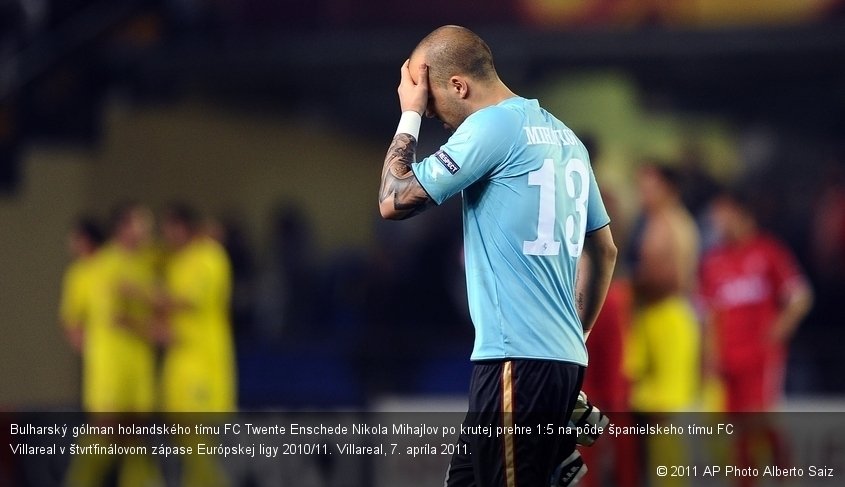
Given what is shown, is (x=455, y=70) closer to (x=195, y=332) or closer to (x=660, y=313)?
(x=660, y=313)

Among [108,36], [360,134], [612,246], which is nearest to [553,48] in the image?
[360,134]

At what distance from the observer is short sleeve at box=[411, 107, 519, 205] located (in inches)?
150

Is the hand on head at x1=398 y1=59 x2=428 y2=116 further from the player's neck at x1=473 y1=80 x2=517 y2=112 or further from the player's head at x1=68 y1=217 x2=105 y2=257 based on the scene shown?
the player's head at x1=68 y1=217 x2=105 y2=257

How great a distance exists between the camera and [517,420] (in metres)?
3.88

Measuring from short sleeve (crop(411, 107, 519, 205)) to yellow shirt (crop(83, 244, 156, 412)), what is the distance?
6324mm

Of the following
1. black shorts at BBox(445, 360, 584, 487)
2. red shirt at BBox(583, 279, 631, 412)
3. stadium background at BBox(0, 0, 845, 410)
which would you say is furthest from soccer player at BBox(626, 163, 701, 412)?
black shorts at BBox(445, 360, 584, 487)

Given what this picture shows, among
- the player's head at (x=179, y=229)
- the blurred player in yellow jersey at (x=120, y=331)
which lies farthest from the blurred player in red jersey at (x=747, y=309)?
the blurred player in yellow jersey at (x=120, y=331)

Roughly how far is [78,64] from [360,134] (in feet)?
9.21

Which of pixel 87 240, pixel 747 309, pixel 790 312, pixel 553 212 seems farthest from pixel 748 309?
pixel 553 212

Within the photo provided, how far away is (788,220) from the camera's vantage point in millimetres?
12539

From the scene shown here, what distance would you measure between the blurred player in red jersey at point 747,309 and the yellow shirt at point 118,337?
13.3 feet

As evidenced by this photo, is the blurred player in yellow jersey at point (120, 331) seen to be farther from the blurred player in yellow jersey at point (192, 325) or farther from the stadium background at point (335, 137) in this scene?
the stadium background at point (335, 137)

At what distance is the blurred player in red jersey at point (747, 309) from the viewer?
32.5ft

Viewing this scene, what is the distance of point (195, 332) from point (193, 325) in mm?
52
